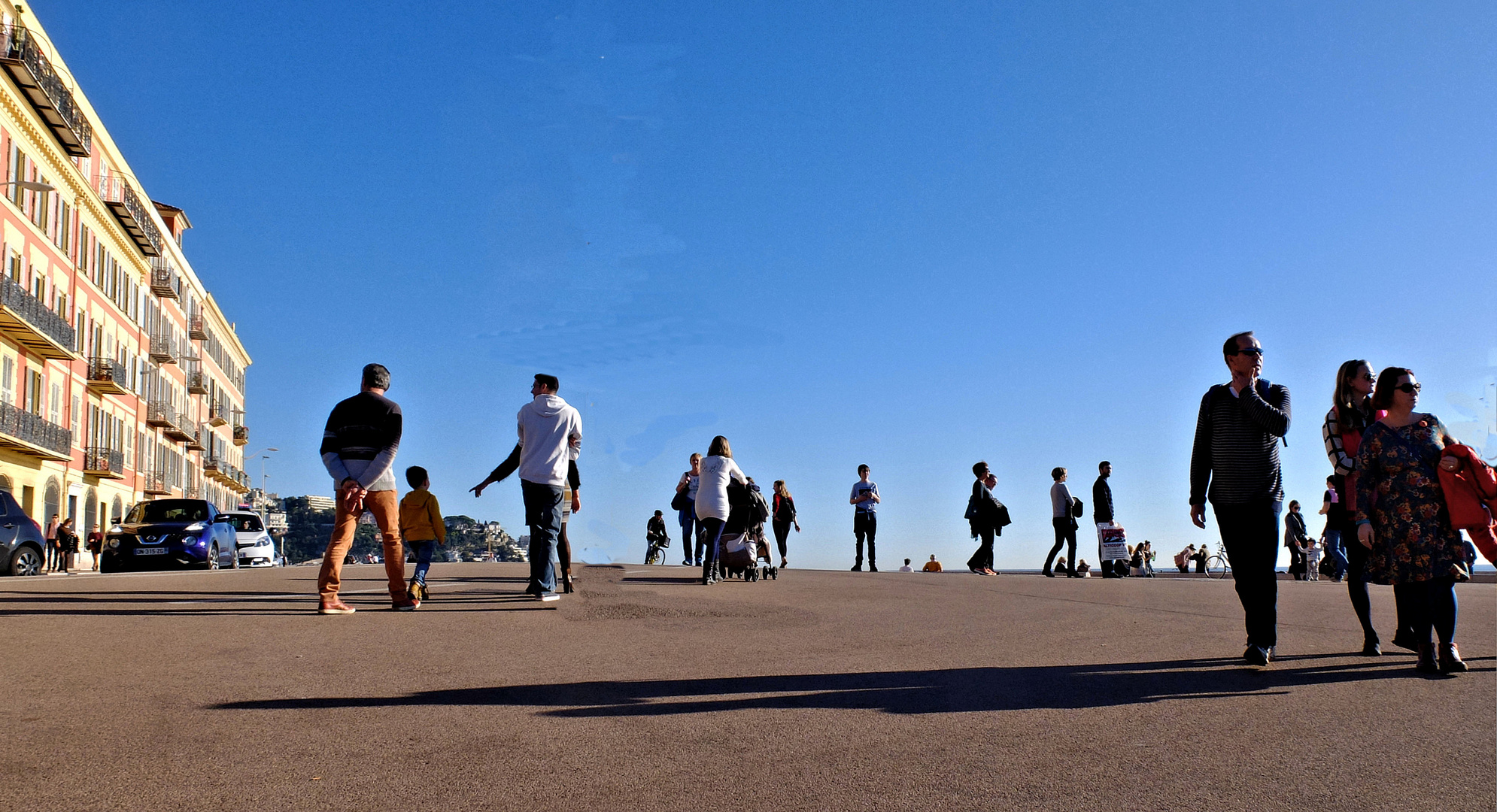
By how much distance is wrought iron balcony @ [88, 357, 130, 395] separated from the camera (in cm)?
5134

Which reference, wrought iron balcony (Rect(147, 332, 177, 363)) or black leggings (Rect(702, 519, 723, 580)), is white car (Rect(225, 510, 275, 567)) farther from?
wrought iron balcony (Rect(147, 332, 177, 363))

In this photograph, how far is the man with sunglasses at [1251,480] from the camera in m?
6.87

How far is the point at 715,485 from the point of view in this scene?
14914 mm

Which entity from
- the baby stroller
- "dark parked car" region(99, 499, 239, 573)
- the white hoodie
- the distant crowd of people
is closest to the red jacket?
the distant crowd of people

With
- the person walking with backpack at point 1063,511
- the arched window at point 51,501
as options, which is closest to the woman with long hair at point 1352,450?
the person walking with backpack at point 1063,511

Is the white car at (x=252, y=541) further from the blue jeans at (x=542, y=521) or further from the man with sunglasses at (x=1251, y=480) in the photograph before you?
the man with sunglasses at (x=1251, y=480)

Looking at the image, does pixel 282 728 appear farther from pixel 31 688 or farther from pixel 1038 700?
pixel 1038 700

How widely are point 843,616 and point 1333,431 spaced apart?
412 centimetres

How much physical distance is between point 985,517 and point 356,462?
14.1 metres

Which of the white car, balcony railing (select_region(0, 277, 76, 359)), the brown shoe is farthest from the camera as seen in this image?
balcony railing (select_region(0, 277, 76, 359))

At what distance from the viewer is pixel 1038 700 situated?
569cm

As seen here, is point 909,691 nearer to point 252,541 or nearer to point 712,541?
point 712,541

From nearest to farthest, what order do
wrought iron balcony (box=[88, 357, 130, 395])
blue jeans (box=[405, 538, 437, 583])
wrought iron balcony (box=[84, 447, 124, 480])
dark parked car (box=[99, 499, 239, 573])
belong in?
A: blue jeans (box=[405, 538, 437, 583]) < dark parked car (box=[99, 499, 239, 573]) < wrought iron balcony (box=[84, 447, 124, 480]) < wrought iron balcony (box=[88, 357, 130, 395])

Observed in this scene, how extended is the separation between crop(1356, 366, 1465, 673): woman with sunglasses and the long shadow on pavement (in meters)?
0.34
